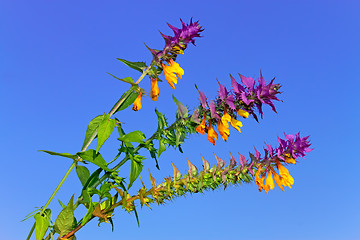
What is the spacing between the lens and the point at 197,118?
3.99 metres

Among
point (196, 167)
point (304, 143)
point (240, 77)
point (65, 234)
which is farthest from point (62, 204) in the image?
point (304, 143)

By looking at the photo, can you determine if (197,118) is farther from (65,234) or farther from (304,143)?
(65,234)

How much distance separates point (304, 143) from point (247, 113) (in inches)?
25.2

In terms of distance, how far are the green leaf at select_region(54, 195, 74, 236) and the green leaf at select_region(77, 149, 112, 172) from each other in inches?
18.0

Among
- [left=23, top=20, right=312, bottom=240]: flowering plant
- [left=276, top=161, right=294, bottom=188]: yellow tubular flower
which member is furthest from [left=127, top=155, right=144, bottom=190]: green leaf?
[left=276, top=161, right=294, bottom=188]: yellow tubular flower

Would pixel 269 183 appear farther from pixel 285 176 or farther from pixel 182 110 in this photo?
pixel 182 110

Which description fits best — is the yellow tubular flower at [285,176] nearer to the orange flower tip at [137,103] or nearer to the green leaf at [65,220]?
the orange flower tip at [137,103]

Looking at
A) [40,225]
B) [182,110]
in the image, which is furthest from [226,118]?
[40,225]

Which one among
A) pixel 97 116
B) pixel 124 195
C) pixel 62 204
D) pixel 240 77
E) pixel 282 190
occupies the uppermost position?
pixel 97 116

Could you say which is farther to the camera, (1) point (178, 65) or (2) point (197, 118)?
(1) point (178, 65)

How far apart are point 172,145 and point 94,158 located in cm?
80

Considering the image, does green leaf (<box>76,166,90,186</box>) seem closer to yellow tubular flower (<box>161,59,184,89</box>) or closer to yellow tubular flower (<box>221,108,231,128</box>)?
yellow tubular flower (<box>161,59,184,89</box>)

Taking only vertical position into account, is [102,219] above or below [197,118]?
below

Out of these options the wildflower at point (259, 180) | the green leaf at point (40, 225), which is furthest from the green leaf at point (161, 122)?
the green leaf at point (40, 225)
